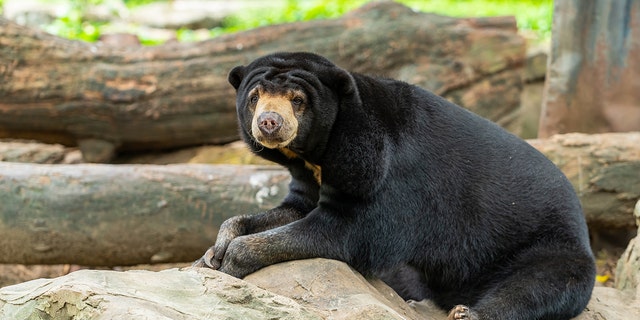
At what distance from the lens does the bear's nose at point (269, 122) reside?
4395 millimetres

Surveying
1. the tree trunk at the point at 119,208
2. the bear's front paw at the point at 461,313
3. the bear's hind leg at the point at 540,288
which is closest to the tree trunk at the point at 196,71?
the tree trunk at the point at 119,208

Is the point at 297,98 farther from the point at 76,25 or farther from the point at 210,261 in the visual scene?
the point at 76,25

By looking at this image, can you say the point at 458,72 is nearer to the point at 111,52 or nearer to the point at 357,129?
the point at 111,52

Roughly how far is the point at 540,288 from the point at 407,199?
854 millimetres

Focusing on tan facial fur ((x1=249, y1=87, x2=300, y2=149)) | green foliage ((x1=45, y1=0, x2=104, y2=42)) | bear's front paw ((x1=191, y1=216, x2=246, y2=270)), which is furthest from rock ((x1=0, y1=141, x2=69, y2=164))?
tan facial fur ((x1=249, y1=87, x2=300, y2=149))

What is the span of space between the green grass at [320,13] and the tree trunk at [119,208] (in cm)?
525

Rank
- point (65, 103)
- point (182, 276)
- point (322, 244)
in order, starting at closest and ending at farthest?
point (182, 276) → point (322, 244) → point (65, 103)

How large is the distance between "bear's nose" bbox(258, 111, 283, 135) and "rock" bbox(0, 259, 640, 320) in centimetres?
70

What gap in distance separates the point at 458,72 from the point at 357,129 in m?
4.81

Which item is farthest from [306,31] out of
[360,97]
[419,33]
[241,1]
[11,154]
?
[241,1]

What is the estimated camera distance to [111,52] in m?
8.37

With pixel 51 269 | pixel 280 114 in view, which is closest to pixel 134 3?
pixel 51 269

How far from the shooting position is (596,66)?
795 cm

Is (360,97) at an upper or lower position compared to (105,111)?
upper
